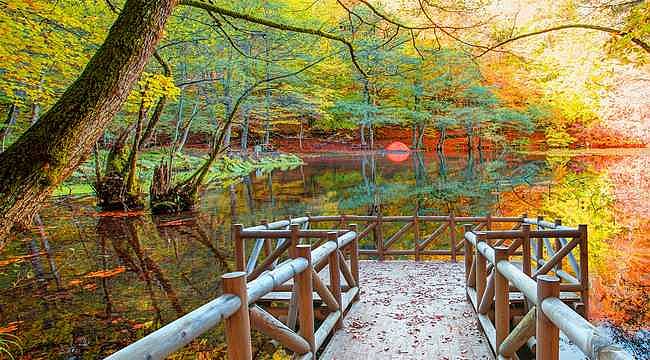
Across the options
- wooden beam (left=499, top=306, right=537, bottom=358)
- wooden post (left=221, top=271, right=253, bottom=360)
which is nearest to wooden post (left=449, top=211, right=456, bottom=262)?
wooden beam (left=499, top=306, right=537, bottom=358)

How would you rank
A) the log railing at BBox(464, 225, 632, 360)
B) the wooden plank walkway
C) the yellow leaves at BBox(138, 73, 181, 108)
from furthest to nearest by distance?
the yellow leaves at BBox(138, 73, 181, 108), the wooden plank walkway, the log railing at BBox(464, 225, 632, 360)

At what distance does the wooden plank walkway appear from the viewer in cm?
448

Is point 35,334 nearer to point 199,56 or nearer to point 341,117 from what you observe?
point 199,56

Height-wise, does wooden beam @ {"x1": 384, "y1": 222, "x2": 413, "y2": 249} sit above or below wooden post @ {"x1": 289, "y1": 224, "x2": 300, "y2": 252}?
below

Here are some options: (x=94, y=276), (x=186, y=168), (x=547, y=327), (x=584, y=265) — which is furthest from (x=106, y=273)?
(x=186, y=168)

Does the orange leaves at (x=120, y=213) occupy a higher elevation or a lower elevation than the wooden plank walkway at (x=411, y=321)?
higher

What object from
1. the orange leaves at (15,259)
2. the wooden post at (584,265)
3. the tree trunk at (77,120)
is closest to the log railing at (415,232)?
the wooden post at (584,265)

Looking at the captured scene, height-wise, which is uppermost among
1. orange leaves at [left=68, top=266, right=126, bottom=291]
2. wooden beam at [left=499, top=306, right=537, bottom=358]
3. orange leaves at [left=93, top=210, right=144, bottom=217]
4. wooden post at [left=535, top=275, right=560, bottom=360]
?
wooden post at [left=535, top=275, right=560, bottom=360]

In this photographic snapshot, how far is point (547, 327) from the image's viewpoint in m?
2.72

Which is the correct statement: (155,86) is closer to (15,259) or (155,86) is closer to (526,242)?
(15,259)

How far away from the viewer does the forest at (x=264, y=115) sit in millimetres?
3557

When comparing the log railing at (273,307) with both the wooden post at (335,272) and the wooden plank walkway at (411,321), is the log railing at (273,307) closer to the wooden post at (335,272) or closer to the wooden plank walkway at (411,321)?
the wooden post at (335,272)

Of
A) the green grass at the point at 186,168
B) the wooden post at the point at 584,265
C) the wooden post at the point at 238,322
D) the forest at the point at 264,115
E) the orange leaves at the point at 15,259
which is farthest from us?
the green grass at the point at 186,168

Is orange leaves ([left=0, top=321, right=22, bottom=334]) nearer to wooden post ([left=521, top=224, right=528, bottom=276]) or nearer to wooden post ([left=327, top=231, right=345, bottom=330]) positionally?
wooden post ([left=327, top=231, right=345, bottom=330])
